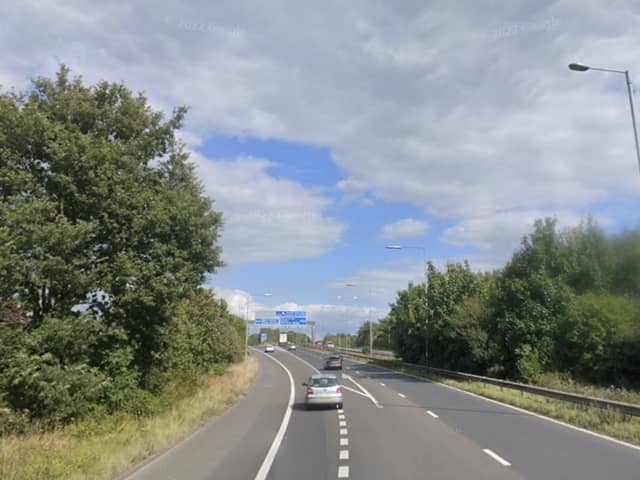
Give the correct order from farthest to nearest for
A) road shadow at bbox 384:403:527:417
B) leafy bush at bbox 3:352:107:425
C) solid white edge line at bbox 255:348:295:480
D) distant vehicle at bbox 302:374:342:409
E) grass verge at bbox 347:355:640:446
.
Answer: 1. distant vehicle at bbox 302:374:342:409
2. road shadow at bbox 384:403:527:417
3. leafy bush at bbox 3:352:107:425
4. grass verge at bbox 347:355:640:446
5. solid white edge line at bbox 255:348:295:480

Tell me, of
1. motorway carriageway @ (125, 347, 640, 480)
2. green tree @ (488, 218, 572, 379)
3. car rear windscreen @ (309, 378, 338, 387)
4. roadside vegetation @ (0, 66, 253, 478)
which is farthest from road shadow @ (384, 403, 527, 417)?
green tree @ (488, 218, 572, 379)

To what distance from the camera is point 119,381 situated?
18.8 metres

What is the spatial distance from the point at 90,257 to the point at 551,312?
30.0m

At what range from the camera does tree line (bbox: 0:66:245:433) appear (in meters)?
15.3

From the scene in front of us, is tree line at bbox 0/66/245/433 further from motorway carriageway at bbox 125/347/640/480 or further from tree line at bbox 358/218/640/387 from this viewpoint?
tree line at bbox 358/218/640/387

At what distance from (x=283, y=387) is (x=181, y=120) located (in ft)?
68.0

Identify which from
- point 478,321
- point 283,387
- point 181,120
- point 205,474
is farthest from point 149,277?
point 478,321

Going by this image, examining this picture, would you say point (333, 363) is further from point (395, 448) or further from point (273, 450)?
point (395, 448)

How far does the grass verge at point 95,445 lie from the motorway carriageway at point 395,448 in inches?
20.4

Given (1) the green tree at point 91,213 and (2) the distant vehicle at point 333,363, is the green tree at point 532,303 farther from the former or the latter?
(1) the green tree at point 91,213

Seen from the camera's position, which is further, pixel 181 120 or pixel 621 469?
pixel 181 120

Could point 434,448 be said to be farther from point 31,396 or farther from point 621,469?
point 31,396

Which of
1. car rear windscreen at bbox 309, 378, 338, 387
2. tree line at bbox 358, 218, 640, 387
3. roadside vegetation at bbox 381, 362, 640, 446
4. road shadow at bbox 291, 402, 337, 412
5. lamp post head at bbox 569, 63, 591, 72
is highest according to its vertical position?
lamp post head at bbox 569, 63, 591, 72

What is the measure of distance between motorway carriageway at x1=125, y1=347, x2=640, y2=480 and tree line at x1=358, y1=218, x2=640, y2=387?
13.9 meters
